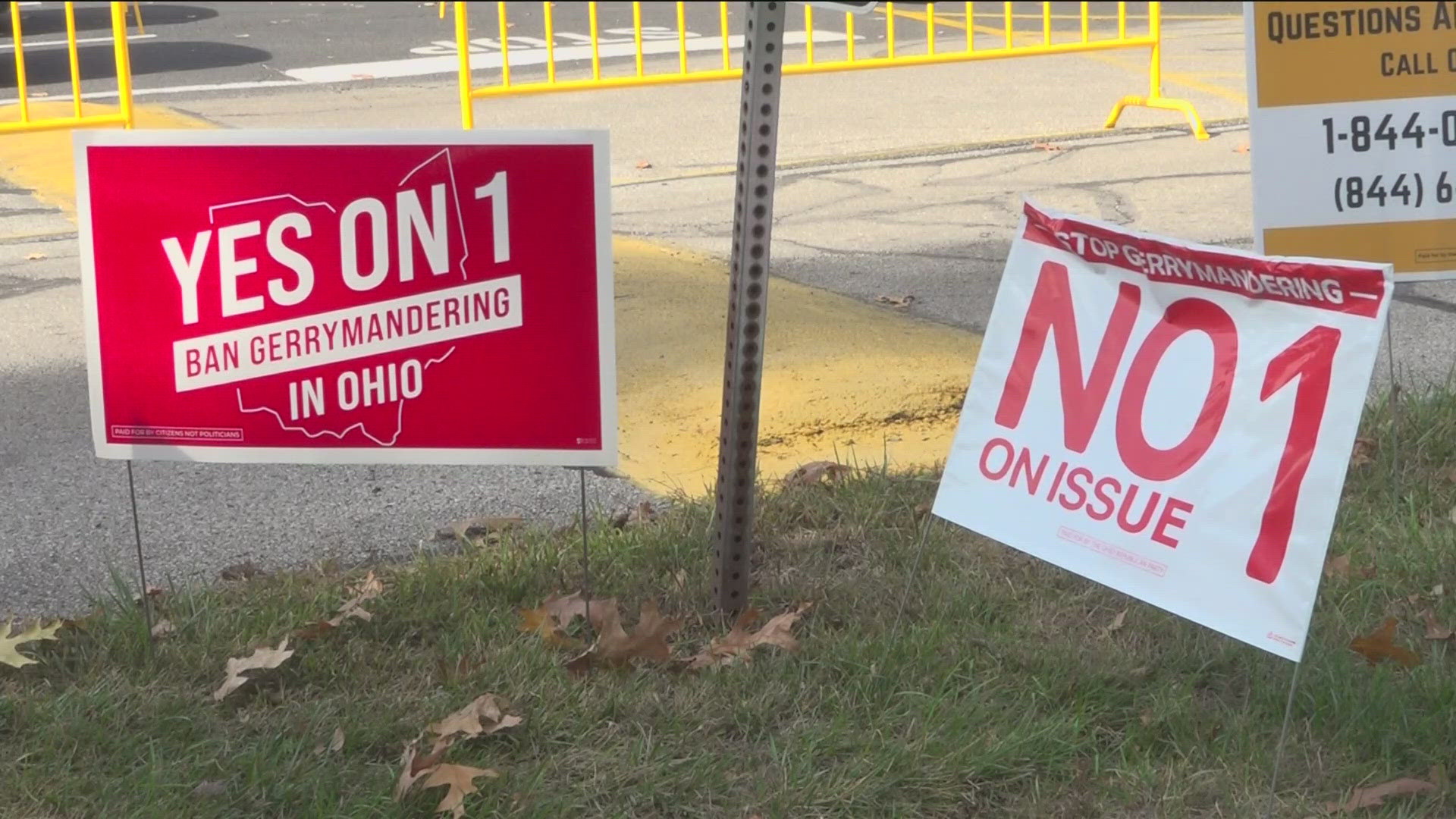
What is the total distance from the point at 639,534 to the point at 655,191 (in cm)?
470

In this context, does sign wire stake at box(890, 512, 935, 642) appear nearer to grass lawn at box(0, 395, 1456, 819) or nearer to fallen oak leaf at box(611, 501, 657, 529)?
grass lawn at box(0, 395, 1456, 819)

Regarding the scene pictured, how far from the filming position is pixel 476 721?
319cm

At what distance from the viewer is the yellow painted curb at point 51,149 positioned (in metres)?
8.41

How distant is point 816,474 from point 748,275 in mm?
1155

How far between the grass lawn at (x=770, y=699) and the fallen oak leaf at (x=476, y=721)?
30 mm

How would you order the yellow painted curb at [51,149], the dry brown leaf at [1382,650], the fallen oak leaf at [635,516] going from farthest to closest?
1. the yellow painted curb at [51,149]
2. the fallen oak leaf at [635,516]
3. the dry brown leaf at [1382,650]

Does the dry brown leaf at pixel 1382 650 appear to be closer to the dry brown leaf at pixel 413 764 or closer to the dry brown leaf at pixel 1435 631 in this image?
the dry brown leaf at pixel 1435 631

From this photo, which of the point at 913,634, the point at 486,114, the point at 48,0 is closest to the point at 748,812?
the point at 913,634

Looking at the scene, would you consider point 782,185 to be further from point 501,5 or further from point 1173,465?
point 1173,465

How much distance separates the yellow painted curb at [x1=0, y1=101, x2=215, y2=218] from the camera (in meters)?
8.41

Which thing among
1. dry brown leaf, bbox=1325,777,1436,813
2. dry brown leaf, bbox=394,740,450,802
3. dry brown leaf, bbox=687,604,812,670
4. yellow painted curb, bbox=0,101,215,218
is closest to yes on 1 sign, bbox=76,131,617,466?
dry brown leaf, bbox=687,604,812,670

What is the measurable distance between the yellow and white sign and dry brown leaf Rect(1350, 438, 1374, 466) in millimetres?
619

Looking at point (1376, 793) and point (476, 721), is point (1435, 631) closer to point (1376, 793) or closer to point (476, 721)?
point (1376, 793)

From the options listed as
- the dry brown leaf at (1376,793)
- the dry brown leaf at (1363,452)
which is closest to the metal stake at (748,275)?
the dry brown leaf at (1376,793)
